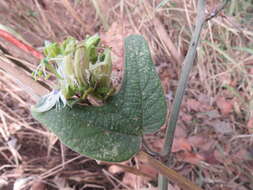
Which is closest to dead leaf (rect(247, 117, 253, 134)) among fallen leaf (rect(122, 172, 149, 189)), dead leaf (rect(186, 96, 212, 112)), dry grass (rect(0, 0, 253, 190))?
dry grass (rect(0, 0, 253, 190))

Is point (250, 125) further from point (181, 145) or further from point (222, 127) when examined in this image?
point (181, 145)

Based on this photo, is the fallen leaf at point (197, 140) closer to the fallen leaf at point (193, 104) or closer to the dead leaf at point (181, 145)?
the dead leaf at point (181, 145)

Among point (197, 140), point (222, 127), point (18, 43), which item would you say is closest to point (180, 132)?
point (197, 140)

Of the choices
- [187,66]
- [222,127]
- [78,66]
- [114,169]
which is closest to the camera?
[78,66]

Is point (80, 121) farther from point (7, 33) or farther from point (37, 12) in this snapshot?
point (37, 12)

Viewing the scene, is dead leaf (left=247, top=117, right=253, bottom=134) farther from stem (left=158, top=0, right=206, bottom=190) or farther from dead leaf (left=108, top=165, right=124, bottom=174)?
stem (left=158, top=0, right=206, bottom=190)

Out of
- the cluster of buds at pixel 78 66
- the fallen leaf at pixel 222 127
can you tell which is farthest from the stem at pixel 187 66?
the fallen leaf at pixel 222 127
